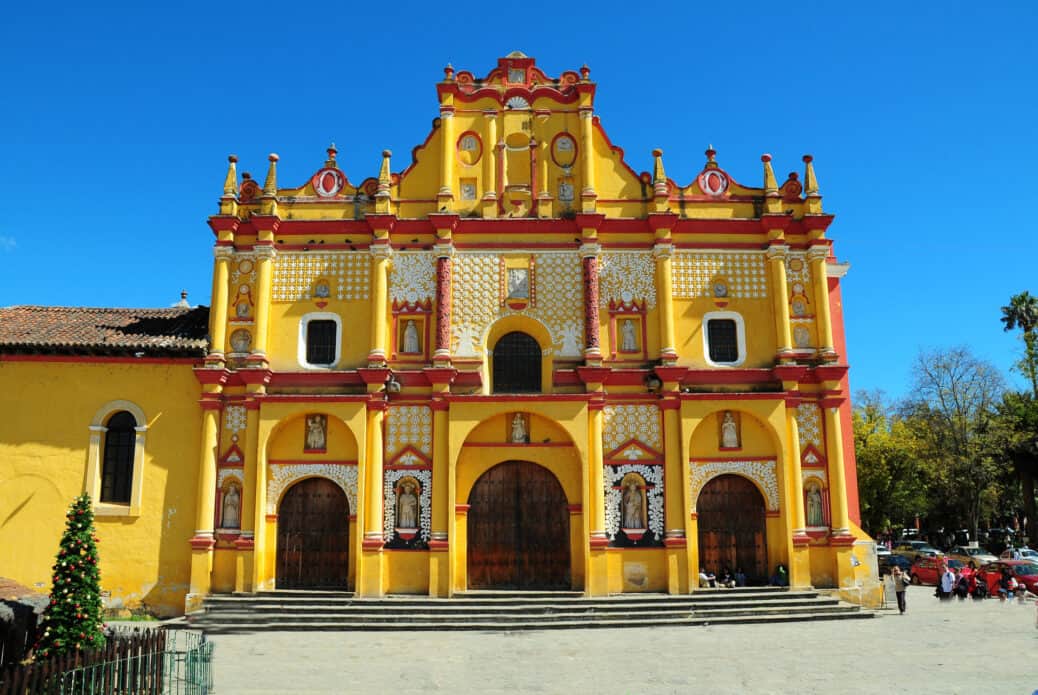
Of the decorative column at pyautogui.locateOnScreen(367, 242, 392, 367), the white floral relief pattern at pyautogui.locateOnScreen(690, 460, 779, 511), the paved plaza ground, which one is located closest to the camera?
the paved plaza ground

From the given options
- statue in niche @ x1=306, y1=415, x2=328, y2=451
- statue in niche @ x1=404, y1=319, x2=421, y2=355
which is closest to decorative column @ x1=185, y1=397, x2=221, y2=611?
statue in niche @ x1=306, y1=415, x2=328, y2=451

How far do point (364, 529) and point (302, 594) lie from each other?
222 cm

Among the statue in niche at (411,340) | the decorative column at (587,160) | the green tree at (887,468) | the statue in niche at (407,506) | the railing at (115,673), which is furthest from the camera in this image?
the green tree at (887,468)

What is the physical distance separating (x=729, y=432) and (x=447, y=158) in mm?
11009

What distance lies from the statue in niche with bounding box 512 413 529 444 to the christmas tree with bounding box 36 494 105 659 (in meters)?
11.4

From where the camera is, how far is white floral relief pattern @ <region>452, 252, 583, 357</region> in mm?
22219

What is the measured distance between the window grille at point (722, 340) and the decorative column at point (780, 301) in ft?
3.76

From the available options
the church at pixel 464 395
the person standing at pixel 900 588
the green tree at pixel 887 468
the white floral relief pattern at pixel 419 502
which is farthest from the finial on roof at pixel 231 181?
the green tree at pixel 887 468

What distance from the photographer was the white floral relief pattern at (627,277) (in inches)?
890

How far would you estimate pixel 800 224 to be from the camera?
906 inches

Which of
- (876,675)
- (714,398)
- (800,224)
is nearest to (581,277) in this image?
(714,398)

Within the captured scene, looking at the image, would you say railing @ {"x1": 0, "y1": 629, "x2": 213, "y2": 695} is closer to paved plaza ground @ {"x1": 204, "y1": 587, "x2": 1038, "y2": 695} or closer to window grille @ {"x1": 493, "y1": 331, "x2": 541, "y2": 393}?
paved plaza ground @ {"x1": 204, "y1": 587, "x2": 1038, "y2": 695}

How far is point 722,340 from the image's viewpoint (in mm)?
22672

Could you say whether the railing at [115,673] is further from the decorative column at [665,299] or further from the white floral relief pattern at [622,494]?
the decorative column at [665,299]
